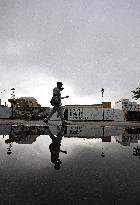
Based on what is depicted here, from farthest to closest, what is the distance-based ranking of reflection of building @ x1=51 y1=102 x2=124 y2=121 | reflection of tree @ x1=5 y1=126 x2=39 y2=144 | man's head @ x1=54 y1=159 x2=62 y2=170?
reflection of building @ x1=51 y1=102 x2=124 y2=121
reflection of tree @ x1=5 y1=126 x2=39 y2=144
man's head @ x1=54 y1=159 x2=62 y2=170

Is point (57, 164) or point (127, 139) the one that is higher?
point (127, 139)

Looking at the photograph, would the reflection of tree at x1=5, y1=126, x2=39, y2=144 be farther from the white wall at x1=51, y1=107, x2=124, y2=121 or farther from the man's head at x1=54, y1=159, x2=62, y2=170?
the white wall at x1=51, y1=107, x2=124, y2=121

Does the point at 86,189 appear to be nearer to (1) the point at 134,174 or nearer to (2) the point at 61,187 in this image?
(2) the point at 61,187

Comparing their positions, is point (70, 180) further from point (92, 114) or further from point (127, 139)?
point (92, 114)

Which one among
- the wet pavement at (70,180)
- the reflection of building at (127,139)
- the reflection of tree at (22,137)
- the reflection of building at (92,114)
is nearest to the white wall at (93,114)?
the reflection of building at (92,114)

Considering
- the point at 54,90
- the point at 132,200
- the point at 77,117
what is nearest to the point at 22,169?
the point at 132,200

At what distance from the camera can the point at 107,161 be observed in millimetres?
4117

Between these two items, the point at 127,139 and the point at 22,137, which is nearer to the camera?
→ the point at 127,139

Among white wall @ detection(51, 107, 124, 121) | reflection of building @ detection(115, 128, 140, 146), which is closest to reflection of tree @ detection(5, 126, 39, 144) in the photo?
reflection of building @ detection(115, 128, 140, 146)

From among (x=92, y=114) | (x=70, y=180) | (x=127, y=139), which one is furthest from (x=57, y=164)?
(x=92, y=114)

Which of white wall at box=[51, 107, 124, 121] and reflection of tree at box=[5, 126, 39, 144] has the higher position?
white wall at box=[51, 107, 124, 121]

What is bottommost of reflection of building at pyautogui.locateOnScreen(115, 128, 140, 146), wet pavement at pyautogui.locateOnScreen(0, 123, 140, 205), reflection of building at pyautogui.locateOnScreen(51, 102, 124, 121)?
wet pavement at pyautogui.locateOnScreen(0, 123, 140, 205)

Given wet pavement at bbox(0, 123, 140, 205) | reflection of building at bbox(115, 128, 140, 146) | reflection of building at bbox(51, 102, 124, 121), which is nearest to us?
wet pavement at bbox(0, 123, 140, 205)

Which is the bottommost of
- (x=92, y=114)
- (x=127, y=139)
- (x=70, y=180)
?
(x=70, y=180)
